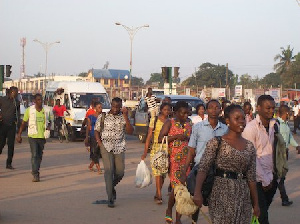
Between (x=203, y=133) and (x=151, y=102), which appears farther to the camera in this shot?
(x=151, y=102)

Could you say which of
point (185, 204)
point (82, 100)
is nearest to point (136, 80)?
point (82, 100)

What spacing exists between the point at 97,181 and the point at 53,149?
822 centimetres

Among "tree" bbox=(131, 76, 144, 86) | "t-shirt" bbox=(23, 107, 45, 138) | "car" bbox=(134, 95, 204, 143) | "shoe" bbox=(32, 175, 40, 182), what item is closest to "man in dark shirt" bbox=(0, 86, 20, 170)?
"t-shirt" bbox=(23, 107, 45, 138)

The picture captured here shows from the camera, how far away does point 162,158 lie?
8914mm

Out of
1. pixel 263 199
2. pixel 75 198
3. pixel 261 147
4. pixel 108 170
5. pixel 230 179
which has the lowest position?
pixel 75 198

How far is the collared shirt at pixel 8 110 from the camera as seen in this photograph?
14.2m

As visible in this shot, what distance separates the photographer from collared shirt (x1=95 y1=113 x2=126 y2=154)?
31.5 ft

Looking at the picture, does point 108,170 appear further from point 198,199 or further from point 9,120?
point 9,120

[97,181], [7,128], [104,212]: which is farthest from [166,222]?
[7,128]

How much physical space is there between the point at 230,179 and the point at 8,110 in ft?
32.7

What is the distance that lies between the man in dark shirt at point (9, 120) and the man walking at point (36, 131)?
1809mm

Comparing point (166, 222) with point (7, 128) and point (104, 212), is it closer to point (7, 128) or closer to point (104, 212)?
point (104, 212)

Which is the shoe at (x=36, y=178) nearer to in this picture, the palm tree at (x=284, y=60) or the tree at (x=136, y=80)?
the palm tree at (x=284, y=60)

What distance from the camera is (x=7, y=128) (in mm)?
14141
